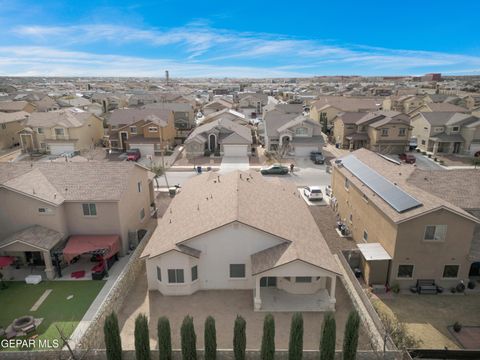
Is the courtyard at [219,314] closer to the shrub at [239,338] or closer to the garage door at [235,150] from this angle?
the shrub at [239,338]

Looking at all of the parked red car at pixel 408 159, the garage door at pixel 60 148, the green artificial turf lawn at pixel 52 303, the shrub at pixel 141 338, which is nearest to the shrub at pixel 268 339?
the shrub at pixel 141 338

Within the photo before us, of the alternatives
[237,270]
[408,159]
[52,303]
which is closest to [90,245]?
[52,303]

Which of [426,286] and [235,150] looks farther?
[235,150]

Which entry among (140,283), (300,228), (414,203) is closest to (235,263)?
(300,228)

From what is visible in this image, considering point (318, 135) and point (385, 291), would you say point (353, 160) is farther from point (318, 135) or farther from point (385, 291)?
point (318, 135)

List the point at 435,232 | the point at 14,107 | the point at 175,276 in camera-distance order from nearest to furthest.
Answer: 1. the point at 435,232
2. the point at 175,276
3. the point at 14,107

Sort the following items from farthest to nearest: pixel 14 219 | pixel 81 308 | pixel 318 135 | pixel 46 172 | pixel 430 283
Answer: pixel 318 135
pixel 46 172
pixel 14 219
pixel 430 283
pixel 81 308

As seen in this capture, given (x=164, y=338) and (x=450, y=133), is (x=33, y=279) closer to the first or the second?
(x=164, y=338)
